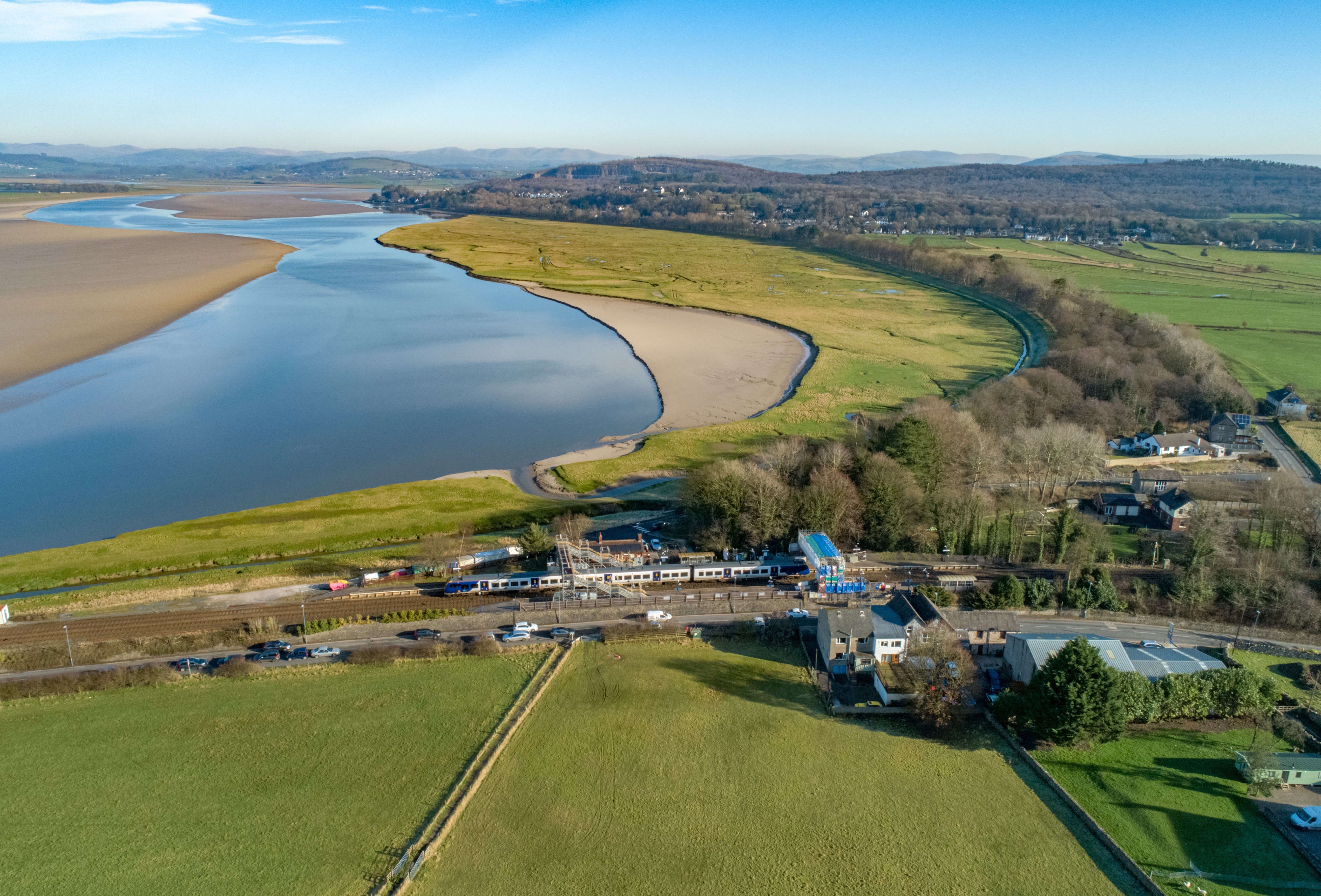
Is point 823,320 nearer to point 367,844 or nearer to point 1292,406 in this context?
point 1292,406

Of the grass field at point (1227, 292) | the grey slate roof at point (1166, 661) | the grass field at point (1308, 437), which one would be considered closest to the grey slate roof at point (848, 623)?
the grey slate roof at point (1166, 661)

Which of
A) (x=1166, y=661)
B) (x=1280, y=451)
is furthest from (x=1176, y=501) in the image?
(x=1280, y=451)

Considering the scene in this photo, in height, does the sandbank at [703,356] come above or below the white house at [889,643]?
above

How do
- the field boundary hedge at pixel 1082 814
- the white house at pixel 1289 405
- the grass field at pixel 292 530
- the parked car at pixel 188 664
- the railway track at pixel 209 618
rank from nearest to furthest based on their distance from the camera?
the field boundary hedge at pixel 1082 814, the parked car at pixel 188 664, the railway track at pixel 209 618, the grass field at pixel 292 530, the white house at pixel 1289 405

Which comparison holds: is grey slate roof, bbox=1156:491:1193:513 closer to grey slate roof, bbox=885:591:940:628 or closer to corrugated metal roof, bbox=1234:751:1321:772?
grey slate roof, bbox=885:591:940:628

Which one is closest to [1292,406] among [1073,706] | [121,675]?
[1073,706]

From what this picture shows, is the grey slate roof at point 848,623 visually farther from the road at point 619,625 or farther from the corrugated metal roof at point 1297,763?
the corrugated metal roof at point 1297,763
